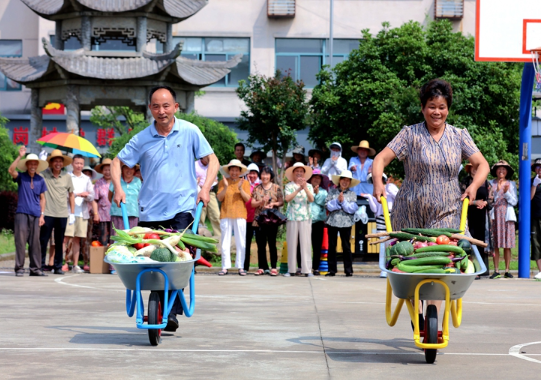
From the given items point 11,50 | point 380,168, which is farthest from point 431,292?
point 11,50

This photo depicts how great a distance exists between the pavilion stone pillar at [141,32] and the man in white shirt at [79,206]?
9.39 metres

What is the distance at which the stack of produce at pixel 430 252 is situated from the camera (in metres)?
6.64

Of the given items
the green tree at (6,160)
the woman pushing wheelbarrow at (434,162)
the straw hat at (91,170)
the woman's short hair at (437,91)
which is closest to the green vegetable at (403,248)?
the woman pushing wheelbarrow at (434,162)

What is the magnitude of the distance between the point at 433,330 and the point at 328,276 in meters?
10.4

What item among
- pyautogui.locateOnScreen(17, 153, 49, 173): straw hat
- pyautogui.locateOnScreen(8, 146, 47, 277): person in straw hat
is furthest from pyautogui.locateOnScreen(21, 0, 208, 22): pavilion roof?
pyautogui.locateOnScreen(8, 146, 47, 277): person in straw hat

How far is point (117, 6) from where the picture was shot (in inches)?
1024

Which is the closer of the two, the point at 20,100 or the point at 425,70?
the point at 425,70

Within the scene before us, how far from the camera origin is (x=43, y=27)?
160 ft

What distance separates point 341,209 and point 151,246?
9.68m

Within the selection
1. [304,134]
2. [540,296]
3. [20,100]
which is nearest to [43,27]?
[20,100]

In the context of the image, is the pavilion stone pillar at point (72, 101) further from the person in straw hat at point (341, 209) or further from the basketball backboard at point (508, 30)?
the basketball backboard at point (508, 30)

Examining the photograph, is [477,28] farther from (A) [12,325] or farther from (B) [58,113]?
(B) [58,113]

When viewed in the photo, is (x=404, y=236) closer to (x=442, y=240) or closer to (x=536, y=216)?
(x=442, y=240)

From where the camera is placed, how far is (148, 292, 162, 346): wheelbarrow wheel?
737 cm
